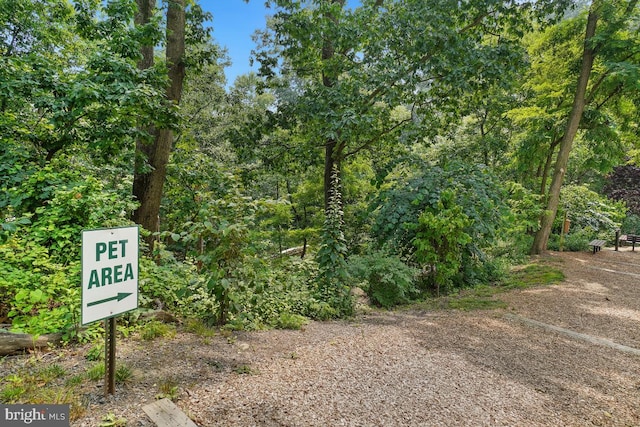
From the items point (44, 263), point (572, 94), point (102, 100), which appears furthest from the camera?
point (572, 94)

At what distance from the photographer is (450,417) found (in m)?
2.05

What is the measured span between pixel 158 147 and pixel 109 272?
12.1 feet

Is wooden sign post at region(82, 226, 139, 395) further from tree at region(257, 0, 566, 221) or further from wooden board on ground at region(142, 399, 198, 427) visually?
tree at region(257, 0, 566, 221)

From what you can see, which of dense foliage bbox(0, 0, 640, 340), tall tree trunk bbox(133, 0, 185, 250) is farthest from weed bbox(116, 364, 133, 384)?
tall tree trunk bbox(133, 0, 185, 250)

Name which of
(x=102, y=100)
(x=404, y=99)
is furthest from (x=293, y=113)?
(x=102, y=100)

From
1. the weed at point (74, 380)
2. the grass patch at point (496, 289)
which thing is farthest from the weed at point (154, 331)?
the grass patch at point (496, 289)

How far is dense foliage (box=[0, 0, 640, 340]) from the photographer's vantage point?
3.31 m

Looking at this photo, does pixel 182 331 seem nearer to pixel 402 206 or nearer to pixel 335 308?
pixel 335 308

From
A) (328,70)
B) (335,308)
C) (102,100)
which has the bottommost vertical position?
(335,308)

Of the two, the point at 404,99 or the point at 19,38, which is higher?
the point at 19,38

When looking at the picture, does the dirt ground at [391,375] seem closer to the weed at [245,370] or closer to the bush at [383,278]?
the weed at [245,370]

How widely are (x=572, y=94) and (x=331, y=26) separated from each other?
23.6 ft

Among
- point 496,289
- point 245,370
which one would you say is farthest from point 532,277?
point 245,370

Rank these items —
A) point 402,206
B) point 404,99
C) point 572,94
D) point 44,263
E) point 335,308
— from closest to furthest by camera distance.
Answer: point 44,263, point 335,308, point 402,206, point 404,99, point 572,94
